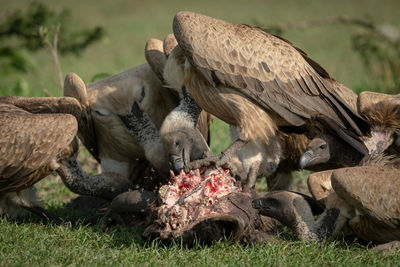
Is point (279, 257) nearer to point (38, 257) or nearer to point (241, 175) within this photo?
point (241, 175)

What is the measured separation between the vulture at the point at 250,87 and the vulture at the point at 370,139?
108 millimetres

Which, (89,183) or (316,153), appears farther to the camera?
(89,183)

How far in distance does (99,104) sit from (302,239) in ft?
8.50

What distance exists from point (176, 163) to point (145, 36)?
17025 millimetres

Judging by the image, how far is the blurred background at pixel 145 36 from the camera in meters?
9.16

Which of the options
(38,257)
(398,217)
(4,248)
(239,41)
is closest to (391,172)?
(398,217)

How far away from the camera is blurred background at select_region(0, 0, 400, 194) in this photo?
9156 millimetres

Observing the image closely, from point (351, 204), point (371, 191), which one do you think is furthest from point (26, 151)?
point (371, 191)

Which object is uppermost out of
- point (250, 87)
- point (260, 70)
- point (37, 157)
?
point (260, 70)

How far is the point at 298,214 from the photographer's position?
168 inches

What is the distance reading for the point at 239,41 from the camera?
4949mm

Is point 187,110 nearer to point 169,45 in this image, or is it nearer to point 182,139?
point 182,139

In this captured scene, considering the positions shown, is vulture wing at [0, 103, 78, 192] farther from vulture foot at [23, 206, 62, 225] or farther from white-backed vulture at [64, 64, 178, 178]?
white-backed vulture at [64, 64, 178, 178]

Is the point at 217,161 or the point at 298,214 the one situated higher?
the point at 217,161
